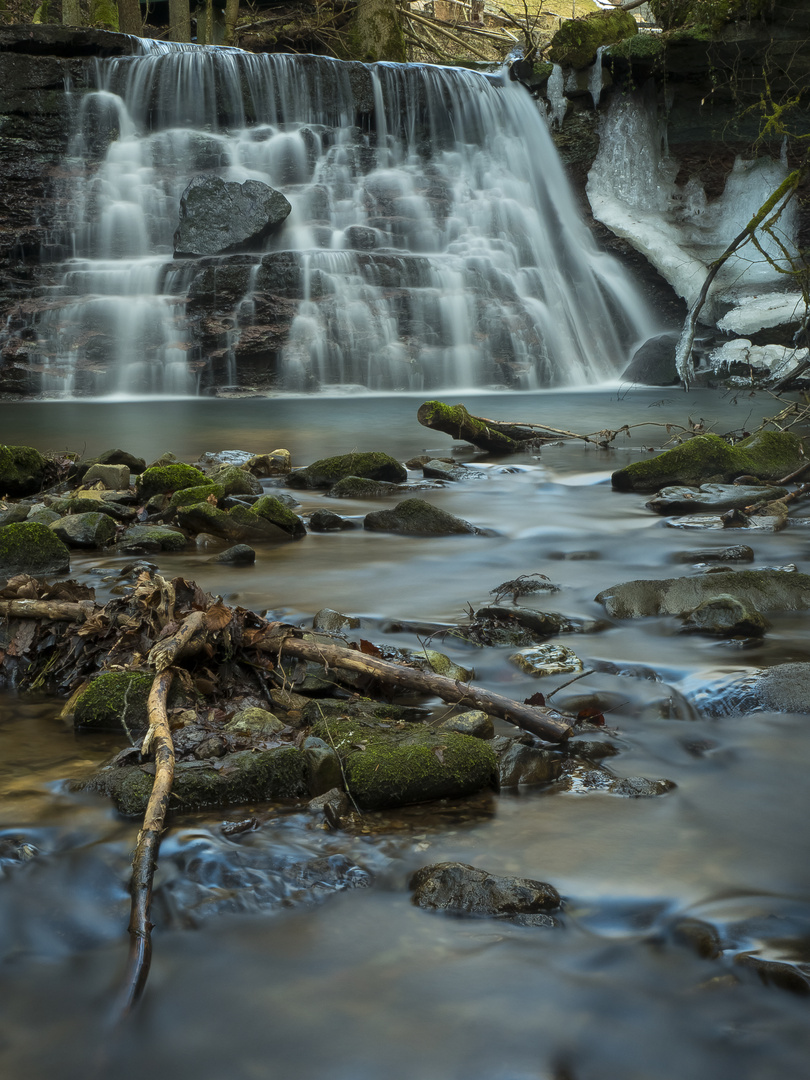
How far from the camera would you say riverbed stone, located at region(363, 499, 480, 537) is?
5.95 m

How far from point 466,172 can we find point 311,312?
672 centimetres

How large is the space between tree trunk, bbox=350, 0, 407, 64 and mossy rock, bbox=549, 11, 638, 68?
491 cm

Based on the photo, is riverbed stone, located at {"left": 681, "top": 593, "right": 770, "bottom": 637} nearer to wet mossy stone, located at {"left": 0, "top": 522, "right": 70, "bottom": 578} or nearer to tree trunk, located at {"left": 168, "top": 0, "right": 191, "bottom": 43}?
wet mossy stone, located at {"left": 0, "top": 522, "right": 70, "bottom": 578}

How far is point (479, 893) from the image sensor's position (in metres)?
2.00

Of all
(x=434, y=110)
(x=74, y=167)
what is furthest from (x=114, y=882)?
(x=434, y=110)

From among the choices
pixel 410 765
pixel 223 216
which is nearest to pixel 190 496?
pixel 410 765

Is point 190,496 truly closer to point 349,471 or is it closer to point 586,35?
point 349,471

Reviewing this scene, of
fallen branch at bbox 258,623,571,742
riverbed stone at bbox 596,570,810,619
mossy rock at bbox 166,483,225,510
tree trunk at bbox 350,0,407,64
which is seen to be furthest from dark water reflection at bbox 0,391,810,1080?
tree trunk at bbox 350,0,407,64

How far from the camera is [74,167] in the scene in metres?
19.2

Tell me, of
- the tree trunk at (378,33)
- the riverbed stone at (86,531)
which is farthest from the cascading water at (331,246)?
the riverbed stone at (86,531)

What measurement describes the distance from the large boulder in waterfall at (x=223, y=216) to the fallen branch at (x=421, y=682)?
15909mm

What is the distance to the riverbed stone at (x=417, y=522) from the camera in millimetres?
5949

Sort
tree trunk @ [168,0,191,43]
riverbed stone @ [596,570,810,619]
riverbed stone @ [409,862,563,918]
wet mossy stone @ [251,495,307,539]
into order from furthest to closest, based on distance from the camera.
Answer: tree trunk @ [168,0,191,43] < wet mossy stone @ [251,495,307,539] < riverbed stone @ [596,570,810,619] < riverbed stone @ [409,862,563,918]

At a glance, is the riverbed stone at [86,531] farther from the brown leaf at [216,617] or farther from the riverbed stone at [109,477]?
the brown leaf at [216,617]
